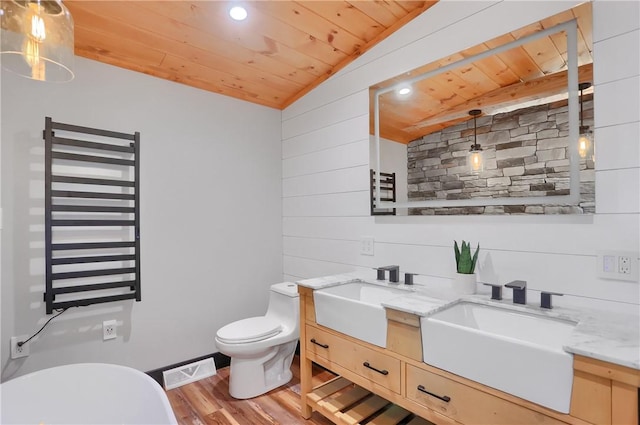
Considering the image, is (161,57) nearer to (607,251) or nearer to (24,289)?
(24,289)

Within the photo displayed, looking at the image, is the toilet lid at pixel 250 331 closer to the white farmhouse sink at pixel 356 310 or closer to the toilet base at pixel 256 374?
the toilet base at pixel 256 374

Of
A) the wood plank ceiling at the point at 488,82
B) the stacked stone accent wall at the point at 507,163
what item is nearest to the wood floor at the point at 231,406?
the stacked stone accent wall at the point at 507,163

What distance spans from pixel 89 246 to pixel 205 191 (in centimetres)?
86

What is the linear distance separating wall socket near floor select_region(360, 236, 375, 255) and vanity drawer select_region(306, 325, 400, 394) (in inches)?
26.2

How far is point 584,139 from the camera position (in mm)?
1431

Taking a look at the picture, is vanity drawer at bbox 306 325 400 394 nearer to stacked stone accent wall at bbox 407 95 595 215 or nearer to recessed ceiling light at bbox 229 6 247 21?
stacked stone accent wall at bbox 407 95 595 215

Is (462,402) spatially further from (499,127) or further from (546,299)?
(499,127)

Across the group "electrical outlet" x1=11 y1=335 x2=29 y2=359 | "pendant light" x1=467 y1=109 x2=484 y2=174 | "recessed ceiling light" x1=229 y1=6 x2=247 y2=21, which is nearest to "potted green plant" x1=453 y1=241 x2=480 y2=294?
"pendant light" x1=467 y1=109 x2=484 y2=174

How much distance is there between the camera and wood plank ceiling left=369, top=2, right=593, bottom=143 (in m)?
1.50

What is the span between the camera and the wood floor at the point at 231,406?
78.3 inches

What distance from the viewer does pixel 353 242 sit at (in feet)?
7.95

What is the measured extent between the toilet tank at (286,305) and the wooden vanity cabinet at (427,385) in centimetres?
42

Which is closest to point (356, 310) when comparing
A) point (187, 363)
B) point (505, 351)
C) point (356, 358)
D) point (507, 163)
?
point (356, 358)

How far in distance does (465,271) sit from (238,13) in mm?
1882
